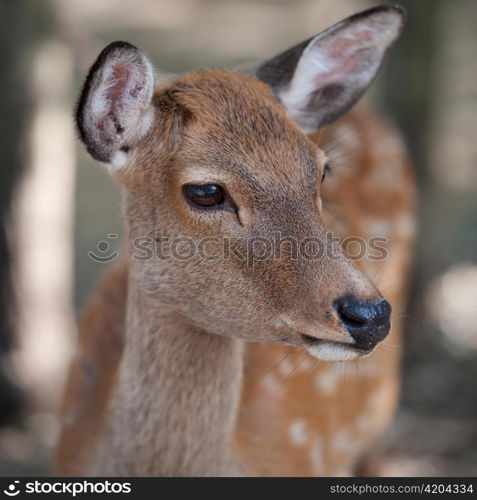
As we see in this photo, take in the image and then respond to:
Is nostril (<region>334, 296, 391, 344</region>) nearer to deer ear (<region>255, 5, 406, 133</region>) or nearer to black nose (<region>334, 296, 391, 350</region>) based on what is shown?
black nose (<region>334, 296, 391, 350</region>)

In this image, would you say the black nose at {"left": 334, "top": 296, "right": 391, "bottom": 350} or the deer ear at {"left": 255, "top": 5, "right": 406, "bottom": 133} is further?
the deer ear at {"left": 255, "top": 5, "right": 406, "bottom": 133}

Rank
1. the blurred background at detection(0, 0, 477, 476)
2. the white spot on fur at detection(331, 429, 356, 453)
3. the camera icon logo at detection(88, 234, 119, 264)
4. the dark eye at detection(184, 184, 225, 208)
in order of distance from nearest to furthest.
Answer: the dark eye at detection(184, 184, 225, 208)
the white spot on fur at detection(331, 429, 356, 453)
the blurred background at detection(0, 0, 477, 476)
the camera icon logo at detection(88, 234, 119, 264)

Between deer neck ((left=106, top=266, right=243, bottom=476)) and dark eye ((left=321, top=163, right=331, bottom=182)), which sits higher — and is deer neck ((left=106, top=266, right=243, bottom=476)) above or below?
below

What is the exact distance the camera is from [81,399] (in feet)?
11.1

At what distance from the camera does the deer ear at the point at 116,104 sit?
241 cm

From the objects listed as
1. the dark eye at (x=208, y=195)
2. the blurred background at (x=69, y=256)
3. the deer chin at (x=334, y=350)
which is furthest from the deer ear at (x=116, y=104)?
the blurred background at (x=69, y=256)

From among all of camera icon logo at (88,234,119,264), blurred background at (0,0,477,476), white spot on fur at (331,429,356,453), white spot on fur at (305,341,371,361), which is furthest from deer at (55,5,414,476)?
camera icon logo at (88,234,119,264)

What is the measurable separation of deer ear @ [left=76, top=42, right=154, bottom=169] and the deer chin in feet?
2.69

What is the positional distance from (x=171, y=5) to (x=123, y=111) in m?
9.19

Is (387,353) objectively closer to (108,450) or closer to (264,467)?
(264,467)

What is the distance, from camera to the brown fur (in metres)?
2.37

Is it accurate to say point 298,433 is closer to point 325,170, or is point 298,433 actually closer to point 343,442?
point 343,442

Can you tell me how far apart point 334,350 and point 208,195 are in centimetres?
56
